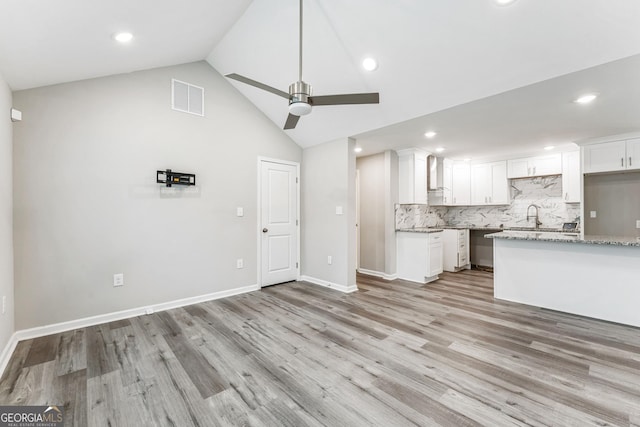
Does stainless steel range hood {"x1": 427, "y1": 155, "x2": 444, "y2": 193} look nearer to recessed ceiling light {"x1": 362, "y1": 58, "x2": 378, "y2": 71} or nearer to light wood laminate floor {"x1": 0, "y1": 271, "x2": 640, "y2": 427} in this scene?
light wood laminate floor {"x1": 0, "y1": 271, "x2": 640, "y2": 427}

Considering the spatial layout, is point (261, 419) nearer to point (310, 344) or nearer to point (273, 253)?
point (310, 344)

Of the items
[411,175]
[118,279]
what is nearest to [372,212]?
[411,175]

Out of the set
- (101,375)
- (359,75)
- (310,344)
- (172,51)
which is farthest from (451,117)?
(101,375)

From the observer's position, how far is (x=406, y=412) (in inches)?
68.8

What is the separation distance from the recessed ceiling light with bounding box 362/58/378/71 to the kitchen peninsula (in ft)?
9.61

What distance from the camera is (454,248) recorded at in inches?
230

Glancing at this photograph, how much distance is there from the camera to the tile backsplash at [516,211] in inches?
213

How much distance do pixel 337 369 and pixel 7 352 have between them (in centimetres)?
291

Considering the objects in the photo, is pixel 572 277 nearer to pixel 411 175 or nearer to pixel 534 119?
pixel 534 119

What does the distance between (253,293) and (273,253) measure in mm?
758

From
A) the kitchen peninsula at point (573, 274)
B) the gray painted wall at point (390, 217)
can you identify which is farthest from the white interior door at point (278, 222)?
the kitchen peninsula at point (573, 274)

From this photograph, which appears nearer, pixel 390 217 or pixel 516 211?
pixel 390 217

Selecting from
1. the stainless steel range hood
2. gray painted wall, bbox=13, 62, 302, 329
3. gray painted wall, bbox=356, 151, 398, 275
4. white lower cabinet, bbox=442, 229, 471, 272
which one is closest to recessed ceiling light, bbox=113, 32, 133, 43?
gray painted wall, bbox=13, 62, 302, 329

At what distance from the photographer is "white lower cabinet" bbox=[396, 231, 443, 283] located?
4957 millimetres
